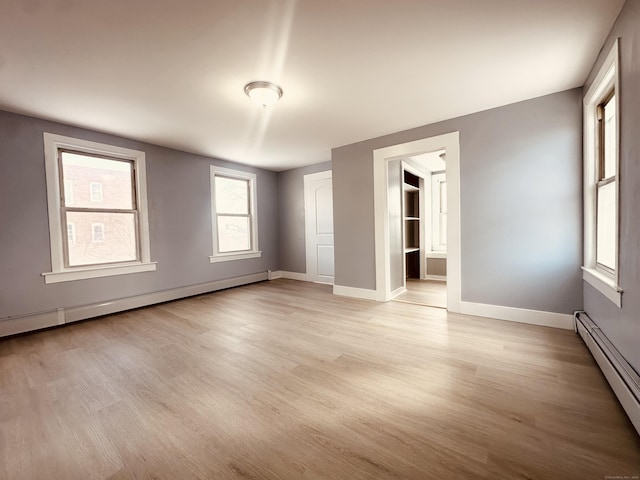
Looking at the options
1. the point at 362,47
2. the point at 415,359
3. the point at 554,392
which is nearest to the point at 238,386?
the point at 415,359

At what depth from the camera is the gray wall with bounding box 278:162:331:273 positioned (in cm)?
581

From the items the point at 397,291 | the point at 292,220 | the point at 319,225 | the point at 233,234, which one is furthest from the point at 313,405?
the point at 292,220

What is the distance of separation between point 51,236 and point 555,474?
481 centimetres

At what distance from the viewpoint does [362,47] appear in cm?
197

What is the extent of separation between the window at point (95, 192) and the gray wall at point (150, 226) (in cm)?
47

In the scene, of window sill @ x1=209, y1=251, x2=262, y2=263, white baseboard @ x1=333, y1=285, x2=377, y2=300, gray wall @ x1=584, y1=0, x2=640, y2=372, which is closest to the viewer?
gray wall @ x1=584, y1=0, x2=640, y2=372

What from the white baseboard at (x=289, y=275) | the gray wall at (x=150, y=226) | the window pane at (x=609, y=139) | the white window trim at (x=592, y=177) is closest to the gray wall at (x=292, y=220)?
the white baseboard at (x=289, y=275)

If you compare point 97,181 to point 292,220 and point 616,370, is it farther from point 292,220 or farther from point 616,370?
point 616,370

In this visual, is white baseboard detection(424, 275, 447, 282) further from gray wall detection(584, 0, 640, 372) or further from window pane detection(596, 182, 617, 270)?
gray wall detection(584, 0, 640, 372)

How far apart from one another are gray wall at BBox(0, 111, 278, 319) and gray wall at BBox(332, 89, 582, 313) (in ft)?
12.3

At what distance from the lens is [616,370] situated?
63.7 inches

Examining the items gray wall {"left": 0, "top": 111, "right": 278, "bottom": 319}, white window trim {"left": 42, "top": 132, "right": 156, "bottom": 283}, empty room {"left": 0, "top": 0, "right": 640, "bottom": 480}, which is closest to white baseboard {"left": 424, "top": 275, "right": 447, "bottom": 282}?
empty room {"left": 0, "top": 0, "right": 640, "bottom": 480}

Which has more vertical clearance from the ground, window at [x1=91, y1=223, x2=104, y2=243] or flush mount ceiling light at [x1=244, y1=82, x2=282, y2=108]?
flush mount ceiling light at [x1=244, y1=82, x2=282, y2=108]

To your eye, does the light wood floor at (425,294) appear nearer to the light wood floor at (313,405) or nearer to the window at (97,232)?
the light wood floor at (313,405)
